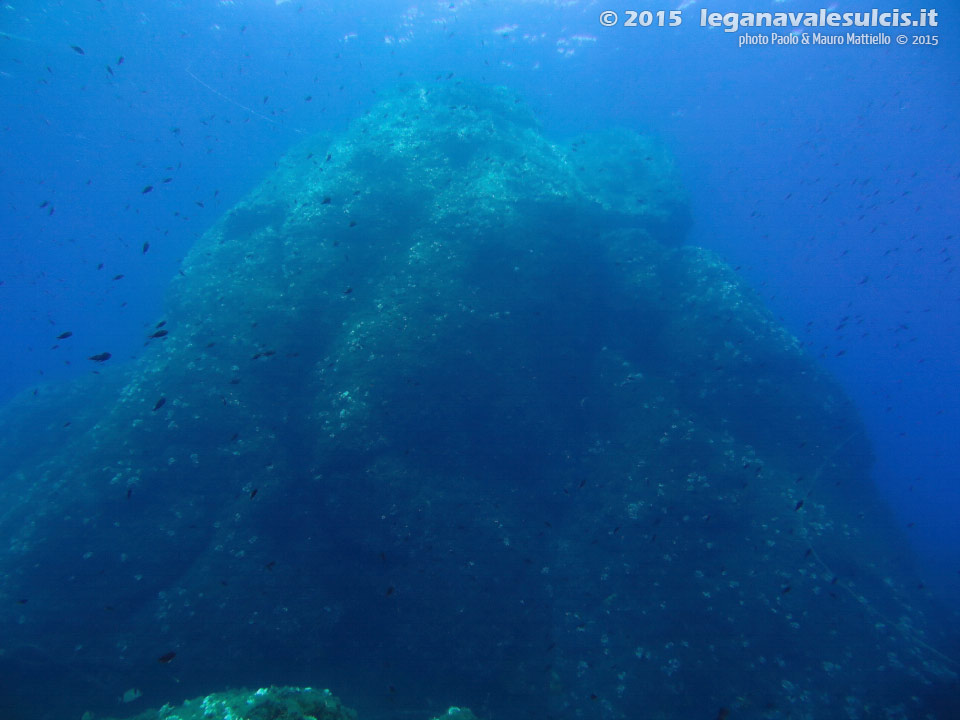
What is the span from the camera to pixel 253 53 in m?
48.7

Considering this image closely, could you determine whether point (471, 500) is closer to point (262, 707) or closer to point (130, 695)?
point (262, 707)

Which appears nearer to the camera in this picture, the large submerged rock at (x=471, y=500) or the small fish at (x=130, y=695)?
the small fish at (x=130, y=695)

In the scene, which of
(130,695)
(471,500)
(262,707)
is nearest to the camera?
(262,707)

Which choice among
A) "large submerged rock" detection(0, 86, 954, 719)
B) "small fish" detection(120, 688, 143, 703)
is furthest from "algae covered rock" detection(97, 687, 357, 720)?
"large submerged rock" detection(0, 86, 954, 719)

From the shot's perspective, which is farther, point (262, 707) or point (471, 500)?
point (471, 500)

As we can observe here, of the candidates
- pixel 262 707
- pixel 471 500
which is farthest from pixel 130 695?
pixel 471 500

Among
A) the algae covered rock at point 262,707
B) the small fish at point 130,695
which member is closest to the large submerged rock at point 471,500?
the small fish at point 130,695

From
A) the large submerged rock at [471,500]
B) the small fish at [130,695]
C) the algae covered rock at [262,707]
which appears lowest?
the small fish at [130,695]

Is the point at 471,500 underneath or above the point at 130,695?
above

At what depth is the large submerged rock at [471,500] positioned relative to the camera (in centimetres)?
1008

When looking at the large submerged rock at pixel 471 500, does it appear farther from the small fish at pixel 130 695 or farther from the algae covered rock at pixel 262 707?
the algae covered rock at pixel 262 707

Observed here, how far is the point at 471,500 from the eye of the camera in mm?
12117

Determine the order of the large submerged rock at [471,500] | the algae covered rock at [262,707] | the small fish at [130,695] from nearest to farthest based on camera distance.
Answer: the algae covered rock at [262,707] < the small fish at [130,695] < the large submerged rock at [471,500]

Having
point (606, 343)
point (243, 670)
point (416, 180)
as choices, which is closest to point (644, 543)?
point (606, 343)
